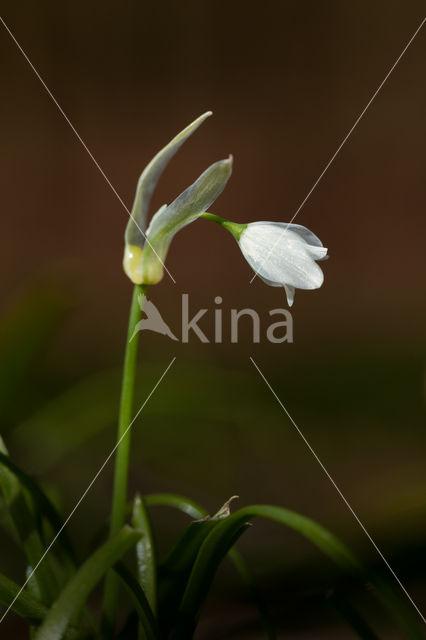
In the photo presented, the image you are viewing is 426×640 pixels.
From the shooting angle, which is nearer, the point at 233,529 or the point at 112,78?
the point at 233,529

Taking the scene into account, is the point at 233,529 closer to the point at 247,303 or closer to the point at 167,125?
the point at 247,303

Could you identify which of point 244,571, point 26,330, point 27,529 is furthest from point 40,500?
point 26,330

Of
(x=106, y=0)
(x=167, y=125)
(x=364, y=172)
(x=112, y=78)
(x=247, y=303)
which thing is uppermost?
(x=106, y=0)

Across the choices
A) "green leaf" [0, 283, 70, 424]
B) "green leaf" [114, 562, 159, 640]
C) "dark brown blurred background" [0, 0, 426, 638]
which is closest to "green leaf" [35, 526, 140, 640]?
"green leaf" [114, 562, 159, 640]

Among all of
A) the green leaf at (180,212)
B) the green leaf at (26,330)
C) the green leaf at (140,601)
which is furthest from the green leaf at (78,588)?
the green leaf at (26,330)

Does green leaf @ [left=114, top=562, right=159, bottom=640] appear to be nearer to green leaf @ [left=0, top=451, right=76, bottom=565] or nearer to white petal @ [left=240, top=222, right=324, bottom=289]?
green leaf @ [left=0, top=451, right=76, bottom=565]

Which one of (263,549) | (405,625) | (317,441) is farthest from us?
(317,441)

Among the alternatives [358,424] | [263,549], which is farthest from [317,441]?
[263,549]
